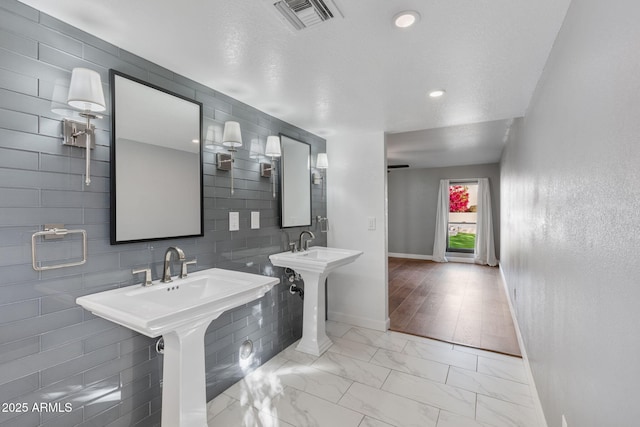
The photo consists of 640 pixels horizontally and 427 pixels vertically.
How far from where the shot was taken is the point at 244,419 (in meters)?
1.89

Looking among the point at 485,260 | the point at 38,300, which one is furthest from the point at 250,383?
the point at 485,260

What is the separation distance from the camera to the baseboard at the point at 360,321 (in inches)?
129

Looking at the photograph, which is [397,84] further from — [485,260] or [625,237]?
[485,260]

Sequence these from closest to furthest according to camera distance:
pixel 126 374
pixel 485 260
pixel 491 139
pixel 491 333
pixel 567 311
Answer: pixel 567 311, pixel 126 374, pixel 491 333, pixel 491 139, pixel 485 260

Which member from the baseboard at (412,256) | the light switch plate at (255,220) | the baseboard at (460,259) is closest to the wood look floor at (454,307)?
the baseboard at (460,259)

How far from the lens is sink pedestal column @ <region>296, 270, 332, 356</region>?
2.76 metres

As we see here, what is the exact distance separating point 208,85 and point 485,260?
6.88 meters

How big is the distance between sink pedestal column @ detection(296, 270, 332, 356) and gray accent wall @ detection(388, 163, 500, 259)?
17.6 ft

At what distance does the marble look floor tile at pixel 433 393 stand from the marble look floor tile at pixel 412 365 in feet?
0.27

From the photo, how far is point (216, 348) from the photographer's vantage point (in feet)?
6.97

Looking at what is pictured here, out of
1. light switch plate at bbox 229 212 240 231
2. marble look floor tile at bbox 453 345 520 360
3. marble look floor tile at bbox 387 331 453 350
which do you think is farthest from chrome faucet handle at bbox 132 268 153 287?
marble look floor tile at bbox 453 345 520 360

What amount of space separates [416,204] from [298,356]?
5.82m

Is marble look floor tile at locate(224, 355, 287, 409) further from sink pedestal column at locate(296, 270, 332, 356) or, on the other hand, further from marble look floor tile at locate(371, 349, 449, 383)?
marble look floor tile at locate(371, 349, 449, 383)

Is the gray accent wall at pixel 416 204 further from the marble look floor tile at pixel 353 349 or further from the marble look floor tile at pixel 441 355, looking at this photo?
the marble look floor tile at pixel 353 349
